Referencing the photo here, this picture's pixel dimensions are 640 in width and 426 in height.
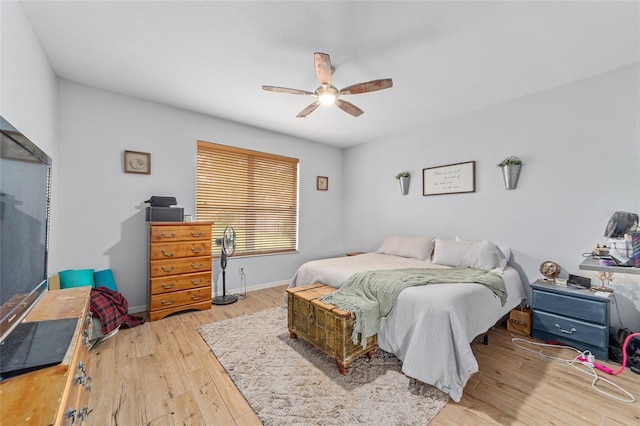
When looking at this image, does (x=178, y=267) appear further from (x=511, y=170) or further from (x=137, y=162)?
(x=511, y=170)

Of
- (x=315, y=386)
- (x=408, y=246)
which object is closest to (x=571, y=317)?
(x=408, y=246)

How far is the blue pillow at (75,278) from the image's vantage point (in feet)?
8.63

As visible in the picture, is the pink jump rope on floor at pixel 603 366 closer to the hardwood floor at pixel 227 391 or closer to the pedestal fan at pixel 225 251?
the hardwood floor at pixel 227 391

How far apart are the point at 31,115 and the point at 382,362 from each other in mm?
3297

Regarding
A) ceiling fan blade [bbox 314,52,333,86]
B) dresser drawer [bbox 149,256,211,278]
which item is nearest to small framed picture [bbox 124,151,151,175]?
dresser drawer [bbox 149,256,211,278]

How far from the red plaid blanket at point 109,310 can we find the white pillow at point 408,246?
3312 millimetres

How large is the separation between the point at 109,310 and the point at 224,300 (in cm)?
131

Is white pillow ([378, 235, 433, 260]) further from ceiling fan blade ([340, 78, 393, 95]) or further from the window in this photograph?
ceiling fan blade ([340, 78, 393, 95])

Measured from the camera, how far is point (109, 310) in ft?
8.19

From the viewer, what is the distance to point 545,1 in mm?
1705

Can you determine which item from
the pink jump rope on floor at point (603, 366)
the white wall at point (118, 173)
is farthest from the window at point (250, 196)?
the pink jump rope on floor at point (603, 366)

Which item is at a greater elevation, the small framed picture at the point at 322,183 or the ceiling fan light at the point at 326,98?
the ceiling fan light at the point at 326,98

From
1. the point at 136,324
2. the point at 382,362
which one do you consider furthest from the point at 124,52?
the point at 382,362

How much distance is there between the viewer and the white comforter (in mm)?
1789
